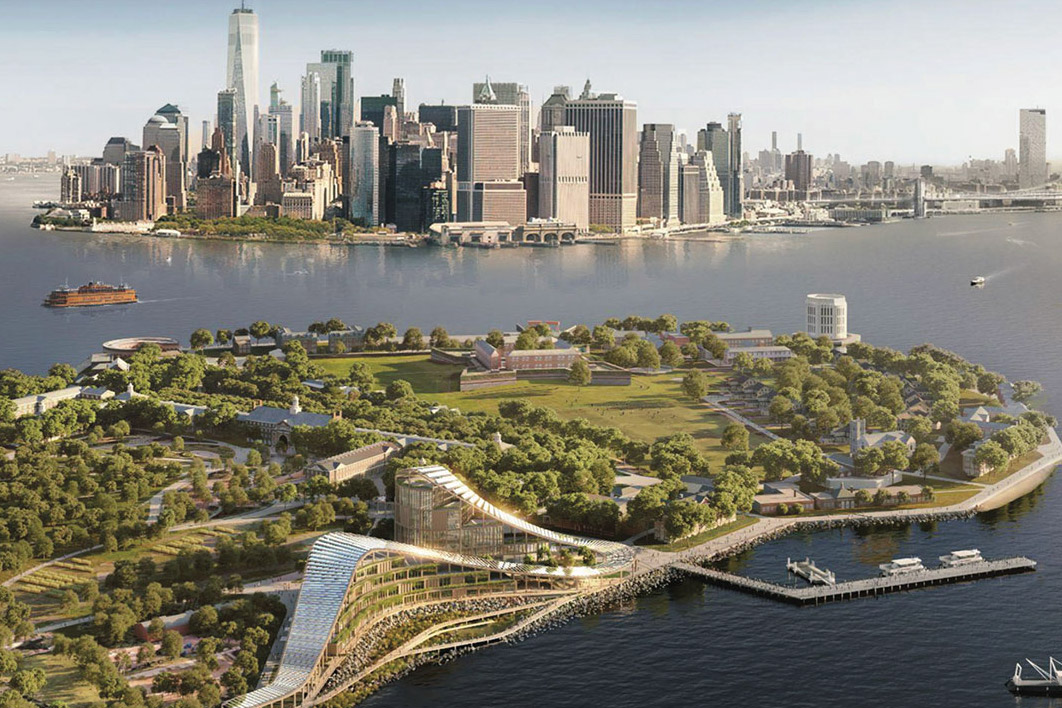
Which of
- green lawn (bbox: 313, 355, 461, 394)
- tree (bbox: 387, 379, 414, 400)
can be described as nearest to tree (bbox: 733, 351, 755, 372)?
green lawn (bbox: 313, 355, 461, 394)

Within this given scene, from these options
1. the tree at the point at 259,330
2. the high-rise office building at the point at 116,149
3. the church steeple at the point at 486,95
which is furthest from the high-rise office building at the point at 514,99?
the tree at the point at 259,330

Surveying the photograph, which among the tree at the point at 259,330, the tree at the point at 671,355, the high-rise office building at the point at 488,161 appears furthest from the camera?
the high-rise office building at the point at 488,161

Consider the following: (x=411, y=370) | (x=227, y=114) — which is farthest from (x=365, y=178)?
(x=411, y=370)

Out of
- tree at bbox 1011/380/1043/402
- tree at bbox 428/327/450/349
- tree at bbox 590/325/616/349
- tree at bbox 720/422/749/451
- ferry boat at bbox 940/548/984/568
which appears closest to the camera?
ferry boat at bbox 940/548/984/568

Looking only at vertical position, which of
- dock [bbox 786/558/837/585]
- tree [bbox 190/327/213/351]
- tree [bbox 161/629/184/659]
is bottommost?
tree [bbox 161/629/184/659]

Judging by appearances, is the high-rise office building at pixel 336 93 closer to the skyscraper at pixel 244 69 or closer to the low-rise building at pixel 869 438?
the skyscraper at pixel 244 69

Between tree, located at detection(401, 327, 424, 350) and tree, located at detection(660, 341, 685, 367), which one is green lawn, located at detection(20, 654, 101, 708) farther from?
tree, located at detection(401, 327, 424, 350)

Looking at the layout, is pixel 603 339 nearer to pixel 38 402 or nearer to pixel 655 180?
pixel 38 402
